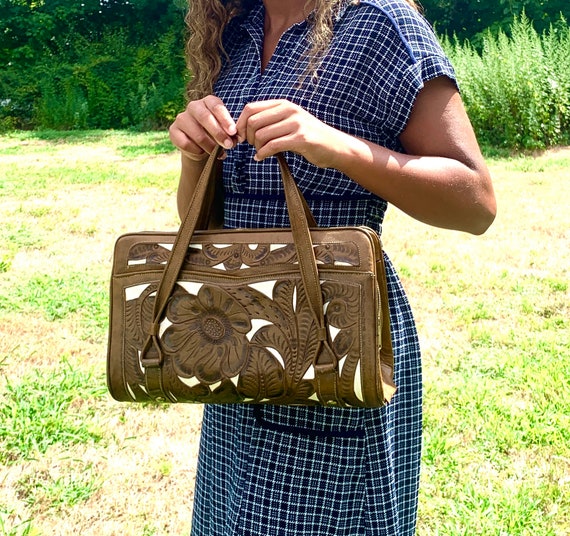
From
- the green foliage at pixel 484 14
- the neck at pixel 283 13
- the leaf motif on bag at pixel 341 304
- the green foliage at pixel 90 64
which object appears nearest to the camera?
the leaf motif on bag at pixel 341 304

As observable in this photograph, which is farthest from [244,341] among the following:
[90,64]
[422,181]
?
[90,64]

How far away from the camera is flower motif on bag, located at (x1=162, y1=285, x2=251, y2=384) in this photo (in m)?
1.16

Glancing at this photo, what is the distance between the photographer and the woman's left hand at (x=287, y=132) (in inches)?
44.0

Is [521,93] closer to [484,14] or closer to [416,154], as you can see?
[484,14]

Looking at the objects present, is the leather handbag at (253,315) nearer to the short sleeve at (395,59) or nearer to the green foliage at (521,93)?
the short sleeve at (395,59)

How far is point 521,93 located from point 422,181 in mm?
10409

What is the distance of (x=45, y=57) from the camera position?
1878cm

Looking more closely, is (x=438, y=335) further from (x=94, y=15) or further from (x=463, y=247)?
(x=94, y=15)

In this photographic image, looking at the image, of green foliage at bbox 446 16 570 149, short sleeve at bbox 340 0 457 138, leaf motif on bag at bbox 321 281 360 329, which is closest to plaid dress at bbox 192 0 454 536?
short sleeve at bbox 340 0 457 138

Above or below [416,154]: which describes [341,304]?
below

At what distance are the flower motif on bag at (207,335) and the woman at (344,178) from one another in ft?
0.63

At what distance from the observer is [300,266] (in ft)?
3.67

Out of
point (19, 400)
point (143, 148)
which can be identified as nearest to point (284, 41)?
point (19, 400)

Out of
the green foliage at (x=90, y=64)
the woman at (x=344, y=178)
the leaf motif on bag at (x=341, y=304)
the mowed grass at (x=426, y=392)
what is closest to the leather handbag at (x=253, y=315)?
the leaf motif on bag at (x=341, y=304)
